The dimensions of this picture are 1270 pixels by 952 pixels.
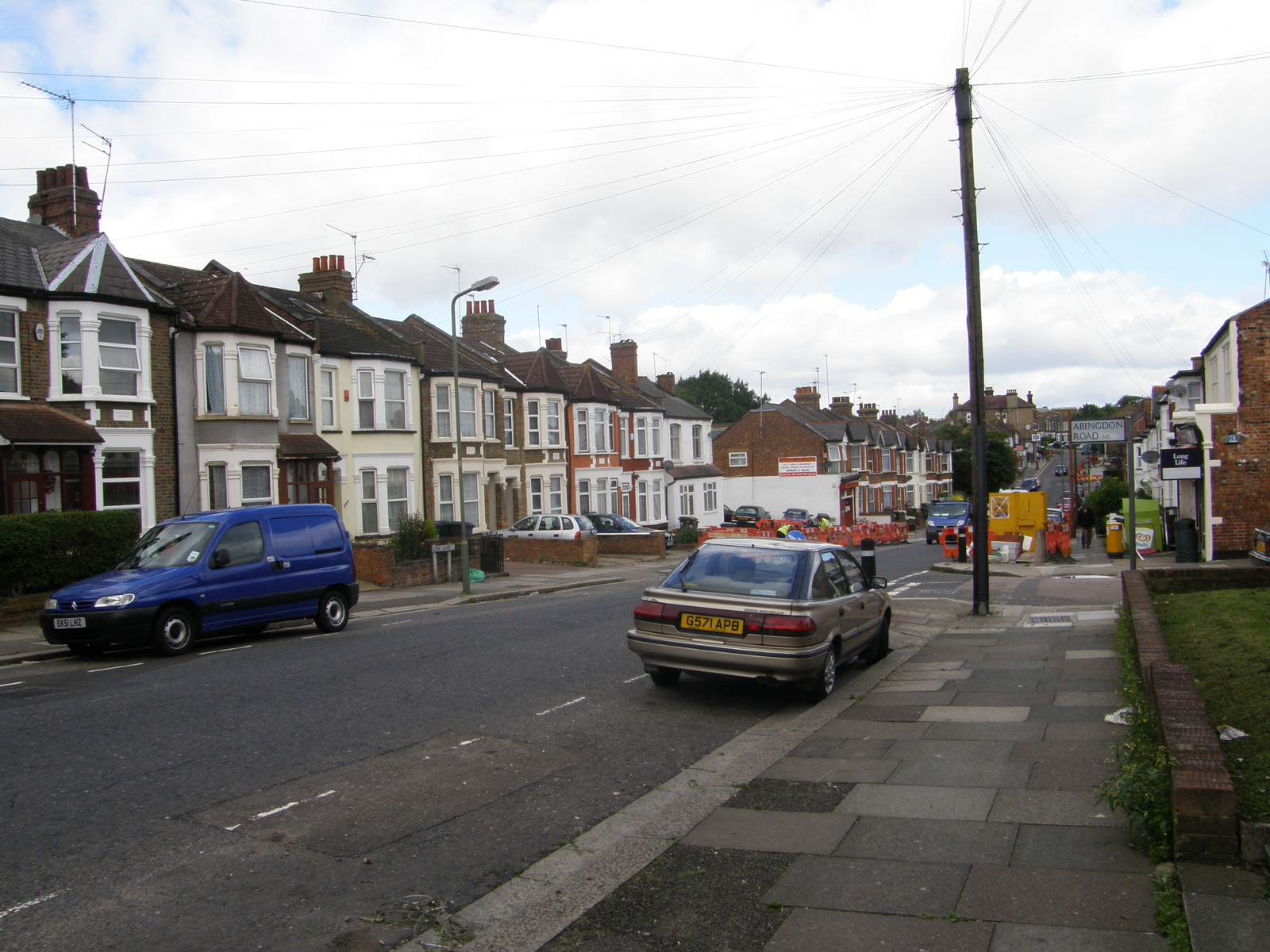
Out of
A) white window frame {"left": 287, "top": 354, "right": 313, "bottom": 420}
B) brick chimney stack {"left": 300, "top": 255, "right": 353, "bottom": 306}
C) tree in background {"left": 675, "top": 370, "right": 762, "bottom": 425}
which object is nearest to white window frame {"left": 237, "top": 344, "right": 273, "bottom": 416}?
white window frame {"left": 287, "top": 354, "right": 313, "bottom": 420}

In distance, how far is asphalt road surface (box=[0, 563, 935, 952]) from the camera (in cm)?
467

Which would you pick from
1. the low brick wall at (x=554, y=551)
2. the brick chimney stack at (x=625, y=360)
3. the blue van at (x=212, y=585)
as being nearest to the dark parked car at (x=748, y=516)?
the brick chimney stack at (x=625, y=360)

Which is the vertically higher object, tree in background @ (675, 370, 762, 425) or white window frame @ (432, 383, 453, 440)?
tree in background @ (675, 370, 762, 425)

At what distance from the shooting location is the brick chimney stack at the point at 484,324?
44.8 m

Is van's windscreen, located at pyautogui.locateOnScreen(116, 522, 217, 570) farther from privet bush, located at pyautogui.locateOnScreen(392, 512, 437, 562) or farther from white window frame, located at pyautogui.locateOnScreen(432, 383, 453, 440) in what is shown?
white window frame, located at pyautogui.locateOnScreen(432, 383, 453, 440)

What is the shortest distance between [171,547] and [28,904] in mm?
9400

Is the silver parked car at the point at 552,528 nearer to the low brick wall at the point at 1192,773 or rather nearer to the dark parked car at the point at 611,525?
the dark parked car at the point at 611,525

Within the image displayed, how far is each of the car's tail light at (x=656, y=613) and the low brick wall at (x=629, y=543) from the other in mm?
26517

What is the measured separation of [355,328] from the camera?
2964 cm

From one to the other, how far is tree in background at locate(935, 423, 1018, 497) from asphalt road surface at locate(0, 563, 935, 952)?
2886 inches

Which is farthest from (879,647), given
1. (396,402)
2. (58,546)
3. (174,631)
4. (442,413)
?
(442,413)

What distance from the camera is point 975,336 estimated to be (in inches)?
658

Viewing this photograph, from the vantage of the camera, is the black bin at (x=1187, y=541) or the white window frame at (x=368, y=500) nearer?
the black bin at (x=1187, y=541)

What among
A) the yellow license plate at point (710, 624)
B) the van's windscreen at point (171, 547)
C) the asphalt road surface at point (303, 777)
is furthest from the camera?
the van's windscreen at point (171, 547)
